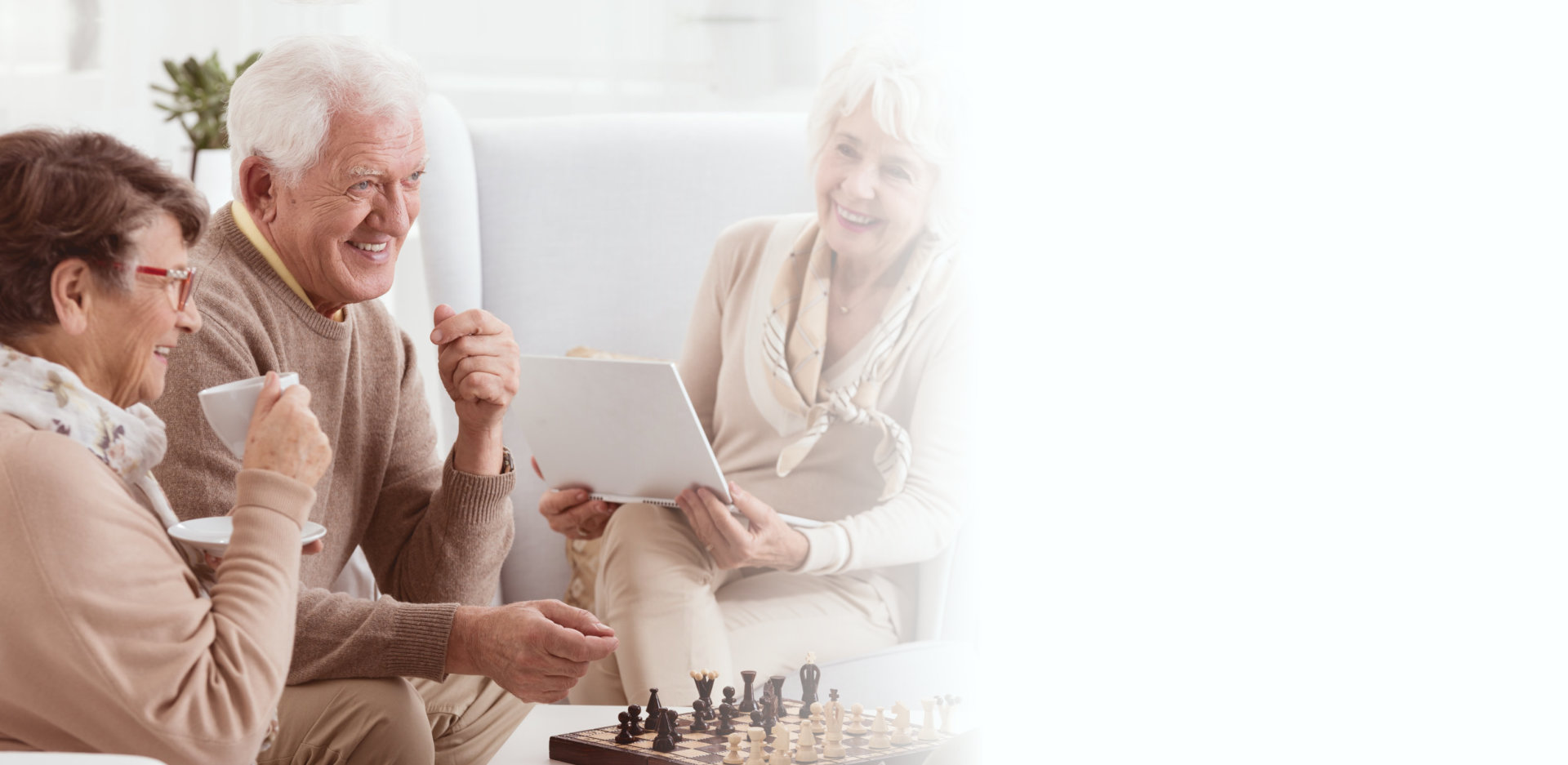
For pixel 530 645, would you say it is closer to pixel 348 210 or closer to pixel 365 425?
pixel 365 425

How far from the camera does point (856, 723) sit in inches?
57.0

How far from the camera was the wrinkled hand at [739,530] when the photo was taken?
5.68 feet

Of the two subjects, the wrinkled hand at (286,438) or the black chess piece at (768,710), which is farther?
the black chess piece at (768,710)

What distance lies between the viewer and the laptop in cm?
158

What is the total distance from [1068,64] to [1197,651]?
17.3 inches

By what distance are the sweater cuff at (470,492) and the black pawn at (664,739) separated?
0.37 meters

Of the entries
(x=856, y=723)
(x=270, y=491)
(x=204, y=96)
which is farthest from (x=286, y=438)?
(x=204, y=96)

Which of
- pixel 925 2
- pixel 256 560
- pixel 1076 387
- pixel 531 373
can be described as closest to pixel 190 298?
pixel 256 560

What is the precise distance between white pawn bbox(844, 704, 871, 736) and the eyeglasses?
32.0 inches

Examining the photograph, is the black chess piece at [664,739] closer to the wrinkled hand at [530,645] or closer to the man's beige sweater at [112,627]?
the wrinkled hand at [530,645]

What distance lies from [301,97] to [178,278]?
0.44 metres

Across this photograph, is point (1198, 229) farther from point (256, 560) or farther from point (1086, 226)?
point (256, 560)

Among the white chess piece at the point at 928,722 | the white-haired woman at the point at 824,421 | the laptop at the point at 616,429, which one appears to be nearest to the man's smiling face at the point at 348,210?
the laptop at the point at 616,429

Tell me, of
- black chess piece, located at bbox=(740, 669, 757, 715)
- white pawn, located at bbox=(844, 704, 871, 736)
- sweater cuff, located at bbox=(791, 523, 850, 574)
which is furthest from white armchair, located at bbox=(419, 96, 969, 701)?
white pawn, located at bbox=(844, 704, 871, 736)
